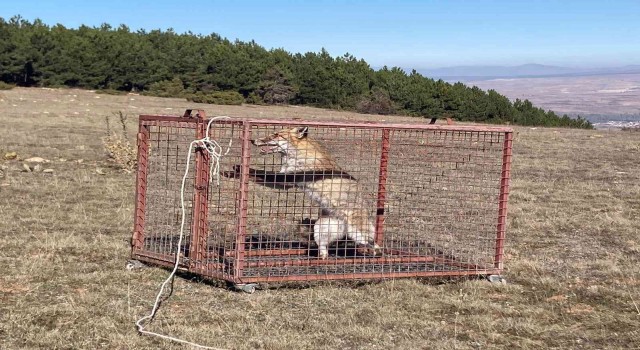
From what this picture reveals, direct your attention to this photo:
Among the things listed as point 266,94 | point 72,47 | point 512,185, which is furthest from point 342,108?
point 512,185

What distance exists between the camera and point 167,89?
5684 centimetres

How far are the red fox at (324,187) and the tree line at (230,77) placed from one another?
152 ft

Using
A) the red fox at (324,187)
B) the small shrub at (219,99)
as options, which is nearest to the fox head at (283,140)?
the red fox at (324,187)

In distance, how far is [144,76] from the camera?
60125 millimetres

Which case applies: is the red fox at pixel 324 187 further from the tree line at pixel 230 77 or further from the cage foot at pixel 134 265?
the tree line at pixel 230 77

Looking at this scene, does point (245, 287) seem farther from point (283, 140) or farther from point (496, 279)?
point (496, 279)

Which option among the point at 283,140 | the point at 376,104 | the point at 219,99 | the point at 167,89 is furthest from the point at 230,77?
the point at 283,140

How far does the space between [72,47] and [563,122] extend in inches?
1655

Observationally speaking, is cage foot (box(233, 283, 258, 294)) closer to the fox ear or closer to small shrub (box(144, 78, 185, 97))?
the fox ear

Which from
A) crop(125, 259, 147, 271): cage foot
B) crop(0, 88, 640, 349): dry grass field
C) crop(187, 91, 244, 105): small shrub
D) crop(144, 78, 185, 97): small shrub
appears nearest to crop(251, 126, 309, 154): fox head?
crop(0, 88, 640, 349): dry grass field

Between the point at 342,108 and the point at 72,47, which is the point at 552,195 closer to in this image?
the point at 342,108

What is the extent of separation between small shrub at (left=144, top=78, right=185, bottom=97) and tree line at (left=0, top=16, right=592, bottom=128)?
97 millimetres

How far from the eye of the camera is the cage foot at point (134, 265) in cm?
644

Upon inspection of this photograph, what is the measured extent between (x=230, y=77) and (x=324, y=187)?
54.8m
